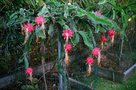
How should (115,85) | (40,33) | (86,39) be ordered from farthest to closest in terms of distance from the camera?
(115,85) → (86,39) → (40,33)

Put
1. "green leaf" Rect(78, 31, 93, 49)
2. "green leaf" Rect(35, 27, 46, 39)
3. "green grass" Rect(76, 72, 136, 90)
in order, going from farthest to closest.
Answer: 1. "green grass" Rect(76, 72, 136, 90)
2. "green leaf" Rect(78, 31, 93, 49)
3. "green leaf" Rect(35, 27, 46, 39)

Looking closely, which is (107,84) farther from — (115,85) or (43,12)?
(43,12)

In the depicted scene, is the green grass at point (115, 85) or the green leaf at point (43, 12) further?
the green grass at point (115, 85)

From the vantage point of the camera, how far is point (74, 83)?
3086mm

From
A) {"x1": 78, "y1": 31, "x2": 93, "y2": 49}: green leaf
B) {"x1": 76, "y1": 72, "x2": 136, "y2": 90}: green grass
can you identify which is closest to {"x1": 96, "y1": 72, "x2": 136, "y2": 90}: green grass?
{"x1": 76, "y1": 72, "x2": 136, "y2": 90}: green grass

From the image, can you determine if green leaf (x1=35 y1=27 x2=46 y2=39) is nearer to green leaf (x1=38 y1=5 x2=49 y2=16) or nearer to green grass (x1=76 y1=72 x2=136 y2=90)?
green leaf (x1=38 y1=5 x2=49 y2=16)

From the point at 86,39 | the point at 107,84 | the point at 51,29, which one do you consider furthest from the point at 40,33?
the point at 107,84

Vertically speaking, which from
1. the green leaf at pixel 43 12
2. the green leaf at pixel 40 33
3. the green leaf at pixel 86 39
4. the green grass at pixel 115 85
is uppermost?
the green leaf at pixel 43 12

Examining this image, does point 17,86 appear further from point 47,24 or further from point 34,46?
point 47,24

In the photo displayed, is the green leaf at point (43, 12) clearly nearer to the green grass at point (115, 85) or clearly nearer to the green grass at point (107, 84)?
the green grass at point (107, 84)

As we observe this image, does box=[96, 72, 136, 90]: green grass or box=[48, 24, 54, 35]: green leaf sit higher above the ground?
box=[48, 24, 54, 35]: green leaf

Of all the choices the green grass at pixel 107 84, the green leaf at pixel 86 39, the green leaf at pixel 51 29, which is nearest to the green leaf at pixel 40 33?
the green leaf at pixel 51 29

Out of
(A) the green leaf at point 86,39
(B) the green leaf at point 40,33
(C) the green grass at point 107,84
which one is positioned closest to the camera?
(B) the green leaf at point 40,33

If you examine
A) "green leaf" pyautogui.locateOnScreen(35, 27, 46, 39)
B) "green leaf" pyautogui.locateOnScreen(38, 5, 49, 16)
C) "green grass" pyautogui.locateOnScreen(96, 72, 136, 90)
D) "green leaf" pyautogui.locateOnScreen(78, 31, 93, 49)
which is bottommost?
"green grass" pyautogui.locateOnScreen(96, 72, 136, 90)
